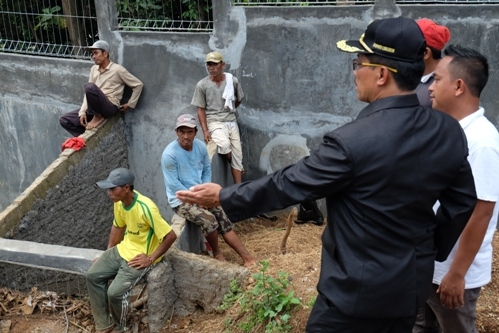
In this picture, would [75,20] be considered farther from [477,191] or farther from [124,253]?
[477,191]

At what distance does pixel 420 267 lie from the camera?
98.5 inches

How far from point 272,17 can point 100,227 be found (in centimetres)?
364

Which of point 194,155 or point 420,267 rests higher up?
point 420,267

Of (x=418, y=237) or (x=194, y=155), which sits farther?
(x=194, y=155)

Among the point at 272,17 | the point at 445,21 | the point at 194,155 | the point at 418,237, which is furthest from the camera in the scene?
the point at 272,17

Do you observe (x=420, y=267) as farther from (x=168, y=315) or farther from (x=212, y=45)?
(x=212, y=45)

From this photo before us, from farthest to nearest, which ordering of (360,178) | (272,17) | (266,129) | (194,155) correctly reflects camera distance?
(266,129)
(272,17)
(194,155)
(360,178)

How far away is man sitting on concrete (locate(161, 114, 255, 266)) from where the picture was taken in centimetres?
578

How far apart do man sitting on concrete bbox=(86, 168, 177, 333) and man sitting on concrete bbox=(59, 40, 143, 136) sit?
3.39 metres

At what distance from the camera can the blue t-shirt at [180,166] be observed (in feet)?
19.3

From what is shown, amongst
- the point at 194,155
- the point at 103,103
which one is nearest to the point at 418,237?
the point at 194,155

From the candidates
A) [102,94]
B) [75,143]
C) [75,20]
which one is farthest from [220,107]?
[75,20]

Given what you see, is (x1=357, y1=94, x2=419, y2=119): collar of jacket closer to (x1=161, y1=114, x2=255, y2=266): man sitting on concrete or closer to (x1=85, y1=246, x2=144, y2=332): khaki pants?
(x1=85, y1=246, x2=144, y2=332): khaki pants

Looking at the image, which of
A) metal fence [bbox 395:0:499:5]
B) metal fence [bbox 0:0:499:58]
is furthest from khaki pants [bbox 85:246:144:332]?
metal fence [bbox 395:0:499:5]
